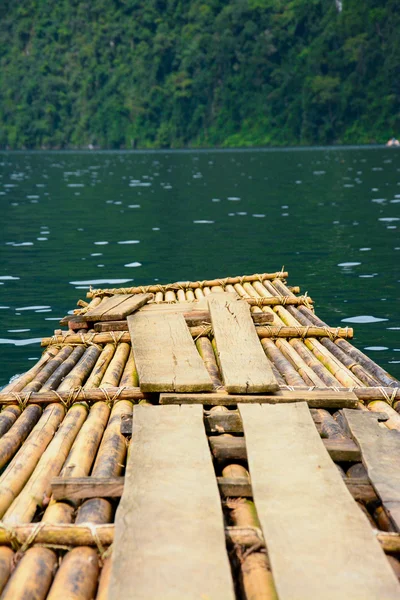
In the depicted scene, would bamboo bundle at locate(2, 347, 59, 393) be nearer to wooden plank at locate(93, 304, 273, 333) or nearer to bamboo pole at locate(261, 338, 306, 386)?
wooden plank at locate(93, 304, 273, 333)

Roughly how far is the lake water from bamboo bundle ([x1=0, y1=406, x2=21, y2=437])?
4.47 m

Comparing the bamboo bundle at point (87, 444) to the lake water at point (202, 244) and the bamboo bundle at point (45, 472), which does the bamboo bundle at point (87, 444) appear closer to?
the bamboo bundle at point (45, 472)

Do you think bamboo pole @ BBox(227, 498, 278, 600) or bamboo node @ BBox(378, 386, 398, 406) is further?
bamboo node @ BBox(378, 386, 398, 406)

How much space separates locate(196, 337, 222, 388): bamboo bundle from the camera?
736 centimetres

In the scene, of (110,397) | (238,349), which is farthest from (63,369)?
(238,349)

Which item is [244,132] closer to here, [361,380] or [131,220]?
[131,220]

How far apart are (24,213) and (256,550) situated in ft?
97.9

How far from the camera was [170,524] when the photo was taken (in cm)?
429

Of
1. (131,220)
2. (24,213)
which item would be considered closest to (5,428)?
(131,220)

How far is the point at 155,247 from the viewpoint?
915 inches

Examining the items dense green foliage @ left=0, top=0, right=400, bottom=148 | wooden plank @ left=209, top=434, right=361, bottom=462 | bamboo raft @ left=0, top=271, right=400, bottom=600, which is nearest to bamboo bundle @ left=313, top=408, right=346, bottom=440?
bamboo raft @ left=0, top=271, right=400, bottom=600

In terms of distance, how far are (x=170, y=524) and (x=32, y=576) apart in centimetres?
78

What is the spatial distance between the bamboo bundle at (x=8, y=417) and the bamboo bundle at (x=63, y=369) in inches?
20.0

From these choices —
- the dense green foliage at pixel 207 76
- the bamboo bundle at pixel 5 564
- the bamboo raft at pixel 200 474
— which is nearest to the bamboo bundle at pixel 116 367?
the bamboo raft at pixel 200 474
